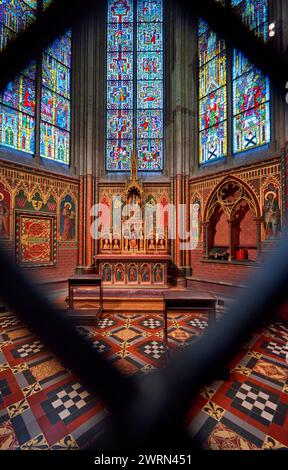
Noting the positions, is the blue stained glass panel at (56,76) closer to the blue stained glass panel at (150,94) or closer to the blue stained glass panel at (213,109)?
the blue stained glass panel at (150,94)

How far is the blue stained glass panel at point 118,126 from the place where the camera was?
31.9ft

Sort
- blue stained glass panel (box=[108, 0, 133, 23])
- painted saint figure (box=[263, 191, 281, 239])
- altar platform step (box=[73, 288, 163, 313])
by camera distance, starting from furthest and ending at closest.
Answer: blue stained glass panel (box=[108, 0, 133, 23])
painted saint figure (box=[263, 191, 281, 239])
altar platform step (box=[73, 288, 163, 313])

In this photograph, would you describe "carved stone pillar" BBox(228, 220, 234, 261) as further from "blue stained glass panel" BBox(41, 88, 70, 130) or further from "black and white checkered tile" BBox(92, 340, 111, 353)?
"blue stained glass panel" BBox(41, 88, 70, 130)

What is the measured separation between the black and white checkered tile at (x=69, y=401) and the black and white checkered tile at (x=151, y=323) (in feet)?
7.55

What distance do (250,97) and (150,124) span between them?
4.23 metres

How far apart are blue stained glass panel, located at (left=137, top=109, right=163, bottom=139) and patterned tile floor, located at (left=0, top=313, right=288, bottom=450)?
863 cm

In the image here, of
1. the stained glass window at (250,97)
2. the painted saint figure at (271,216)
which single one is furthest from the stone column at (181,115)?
the painted saint figure at (271,216)

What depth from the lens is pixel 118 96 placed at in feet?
31.8

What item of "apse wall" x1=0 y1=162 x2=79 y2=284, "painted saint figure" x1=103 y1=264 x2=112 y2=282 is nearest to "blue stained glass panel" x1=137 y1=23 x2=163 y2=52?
"apse wall" x1=0 y1=162 x2=79 y2=284

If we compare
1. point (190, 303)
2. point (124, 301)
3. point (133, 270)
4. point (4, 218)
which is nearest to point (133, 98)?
point (4, 218)

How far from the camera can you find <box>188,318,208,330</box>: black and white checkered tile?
5.08 metres

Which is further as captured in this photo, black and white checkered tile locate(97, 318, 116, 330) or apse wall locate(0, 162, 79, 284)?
A: apse wall locate(0, 162, 79, 284)

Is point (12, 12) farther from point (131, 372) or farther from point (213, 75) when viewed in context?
point (131, 372)

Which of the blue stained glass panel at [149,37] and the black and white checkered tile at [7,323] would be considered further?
the blue stained glass panel at [149,37]
